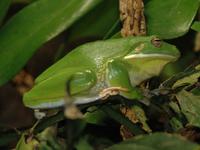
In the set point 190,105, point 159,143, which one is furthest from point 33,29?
point 159,143

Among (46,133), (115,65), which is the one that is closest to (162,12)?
(115,65)

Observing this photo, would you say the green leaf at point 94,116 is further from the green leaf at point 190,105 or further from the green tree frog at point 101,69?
the green leaf at point 190,105

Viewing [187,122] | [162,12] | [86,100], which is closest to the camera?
[187,122]

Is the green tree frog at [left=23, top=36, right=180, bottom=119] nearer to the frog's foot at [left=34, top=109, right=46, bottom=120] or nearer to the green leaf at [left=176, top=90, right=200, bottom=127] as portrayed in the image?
the frog's foot at [left=34, top=109, right=46, bottom=120]

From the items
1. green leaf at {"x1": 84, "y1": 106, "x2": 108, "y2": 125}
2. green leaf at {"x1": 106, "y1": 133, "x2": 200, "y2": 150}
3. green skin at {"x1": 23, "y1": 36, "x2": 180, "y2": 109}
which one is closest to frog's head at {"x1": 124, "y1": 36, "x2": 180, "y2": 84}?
green skin at {"x1": 23, "y1": 36, "x2": 180, "y2": 109}

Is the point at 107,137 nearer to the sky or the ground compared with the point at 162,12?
nearer to the ground

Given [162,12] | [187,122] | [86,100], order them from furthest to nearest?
[162,12]
[86,100]
[187,122]

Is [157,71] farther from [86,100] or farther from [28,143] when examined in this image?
[28,143]

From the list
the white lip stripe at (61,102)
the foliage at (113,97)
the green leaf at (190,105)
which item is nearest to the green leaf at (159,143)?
the foliage at (113,97)
